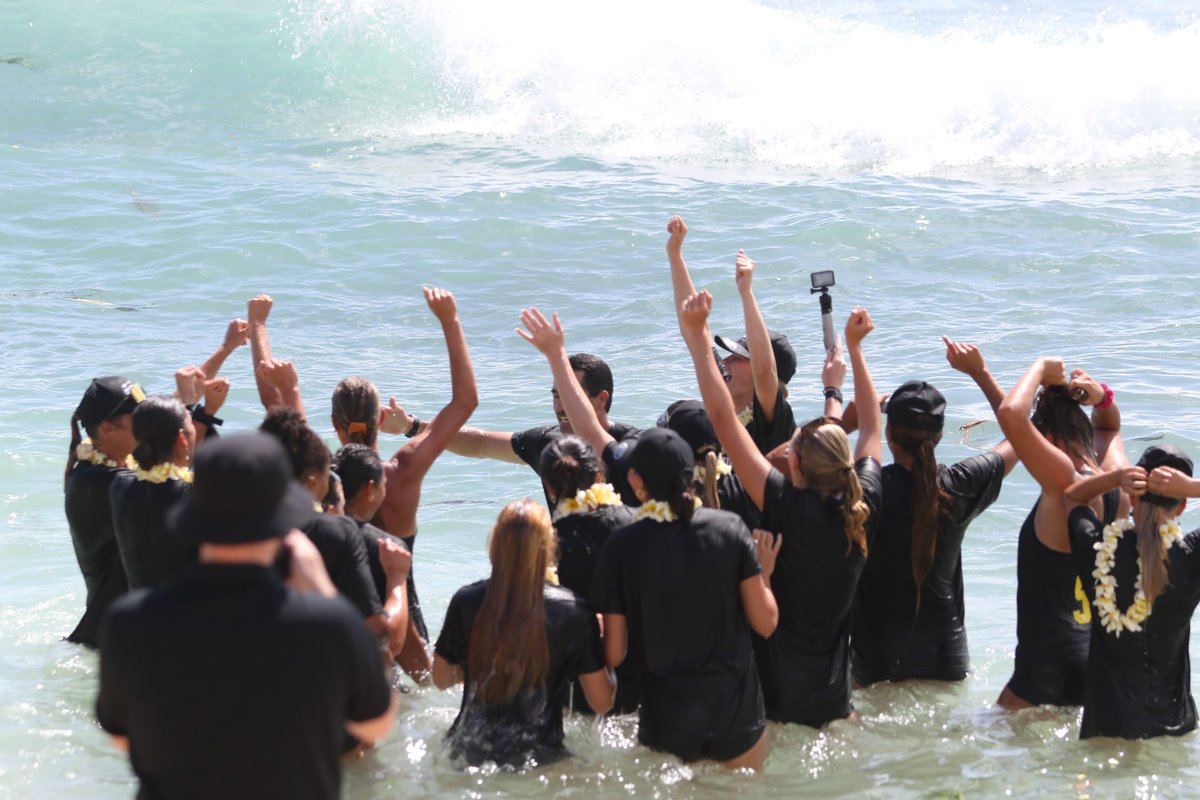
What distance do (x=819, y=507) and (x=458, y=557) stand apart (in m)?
4.16

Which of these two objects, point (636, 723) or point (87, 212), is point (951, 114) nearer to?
point (87, 212)

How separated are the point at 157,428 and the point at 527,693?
66.0 inches

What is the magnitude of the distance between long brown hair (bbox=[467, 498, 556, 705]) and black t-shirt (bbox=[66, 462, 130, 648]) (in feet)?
5.96

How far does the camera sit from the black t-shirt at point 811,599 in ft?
17.1

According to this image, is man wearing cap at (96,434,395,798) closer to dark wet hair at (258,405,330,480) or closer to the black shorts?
dark wet hair at (258,405,330,480)

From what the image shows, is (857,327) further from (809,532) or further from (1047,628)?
(1047,628)

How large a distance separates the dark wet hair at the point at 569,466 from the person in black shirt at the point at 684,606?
0.29m

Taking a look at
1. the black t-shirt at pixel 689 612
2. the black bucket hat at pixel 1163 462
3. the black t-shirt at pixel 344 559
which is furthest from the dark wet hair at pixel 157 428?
the black bucket hat at pixel 1163 462

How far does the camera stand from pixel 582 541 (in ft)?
17.0

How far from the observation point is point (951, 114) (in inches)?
835

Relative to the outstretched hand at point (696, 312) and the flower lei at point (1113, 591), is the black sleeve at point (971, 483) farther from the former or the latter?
the outstretched hand at point (696, 312)

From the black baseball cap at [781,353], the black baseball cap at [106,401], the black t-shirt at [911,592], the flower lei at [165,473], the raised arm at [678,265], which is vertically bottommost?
the black t-shirt at [911,592]

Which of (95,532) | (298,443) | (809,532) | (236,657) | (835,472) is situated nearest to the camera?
(236,657)

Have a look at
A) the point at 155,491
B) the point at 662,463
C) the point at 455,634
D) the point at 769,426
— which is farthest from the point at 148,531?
the point at 769,426
